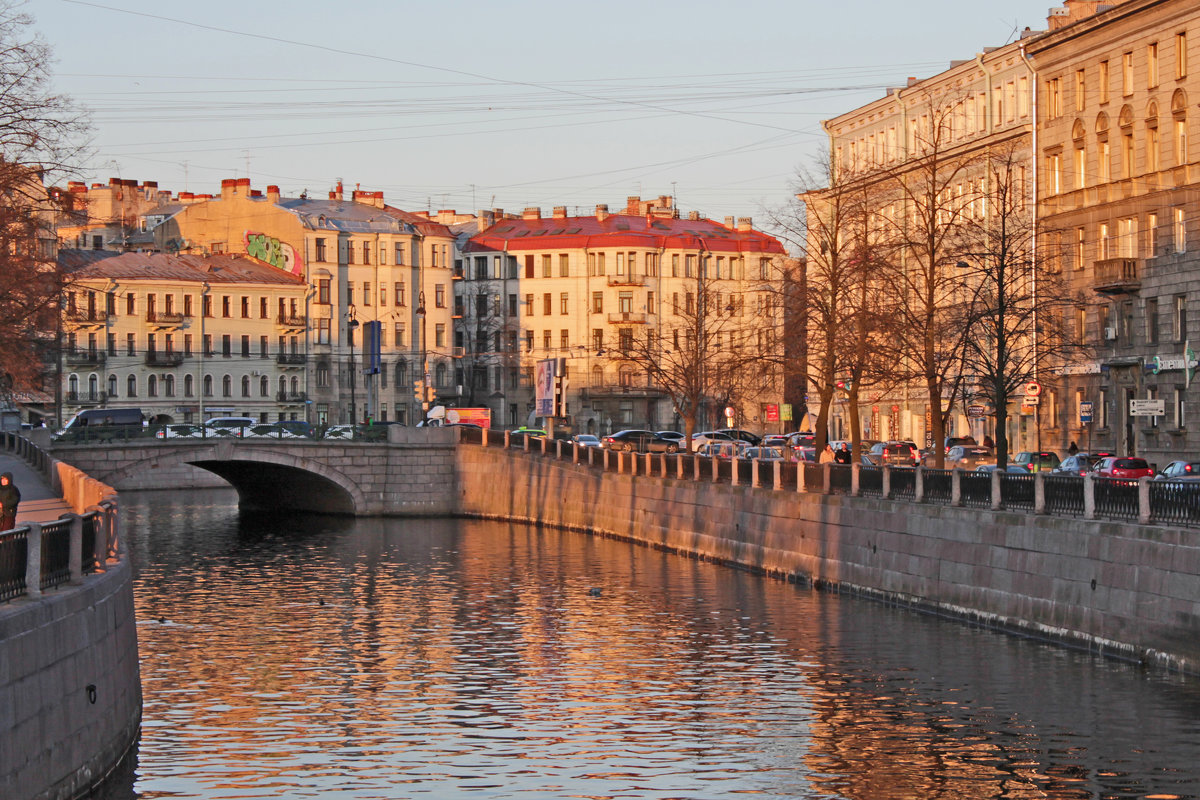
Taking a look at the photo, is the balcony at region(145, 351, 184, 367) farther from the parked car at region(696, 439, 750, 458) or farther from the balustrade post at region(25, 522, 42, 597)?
the balustrade post at region(25, 522, 42, 597)

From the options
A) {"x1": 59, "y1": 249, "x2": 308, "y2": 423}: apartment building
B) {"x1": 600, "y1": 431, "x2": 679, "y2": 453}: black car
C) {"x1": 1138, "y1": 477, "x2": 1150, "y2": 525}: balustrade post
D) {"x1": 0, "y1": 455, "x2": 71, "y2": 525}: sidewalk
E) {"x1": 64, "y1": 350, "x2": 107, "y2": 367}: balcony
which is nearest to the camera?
{"x1": 1138, "y1": 477, "x2": 1150, "y2": 525}: balustrade post

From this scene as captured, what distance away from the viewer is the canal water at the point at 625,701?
879 inches

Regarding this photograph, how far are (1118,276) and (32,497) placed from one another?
38825 mm

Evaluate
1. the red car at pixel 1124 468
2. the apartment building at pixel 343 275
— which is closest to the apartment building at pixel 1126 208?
the red car at pixel 1124 468

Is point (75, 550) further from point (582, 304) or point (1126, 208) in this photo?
point (582, 304)

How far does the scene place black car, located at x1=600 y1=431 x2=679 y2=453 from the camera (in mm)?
92062

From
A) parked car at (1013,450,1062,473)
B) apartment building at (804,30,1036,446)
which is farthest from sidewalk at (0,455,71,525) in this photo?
parked car at (1013,450,1062,473)

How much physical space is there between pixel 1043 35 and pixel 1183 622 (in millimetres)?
48753

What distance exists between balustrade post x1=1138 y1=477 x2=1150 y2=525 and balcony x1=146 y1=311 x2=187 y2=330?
89.0 m

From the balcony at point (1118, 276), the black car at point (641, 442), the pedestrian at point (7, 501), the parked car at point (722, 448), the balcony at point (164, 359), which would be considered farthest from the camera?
the balcony at point (164, 359)

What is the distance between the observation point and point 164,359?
112 metres

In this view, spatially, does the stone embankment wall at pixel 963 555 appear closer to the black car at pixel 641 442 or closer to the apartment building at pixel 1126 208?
the apartment building at pixel 1126 208

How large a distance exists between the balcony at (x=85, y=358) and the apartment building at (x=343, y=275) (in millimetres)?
13633

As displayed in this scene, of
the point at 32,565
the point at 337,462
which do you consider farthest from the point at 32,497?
the point at 337,462
